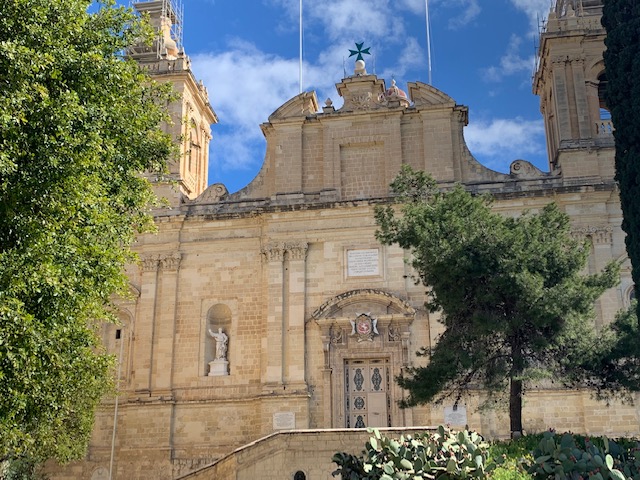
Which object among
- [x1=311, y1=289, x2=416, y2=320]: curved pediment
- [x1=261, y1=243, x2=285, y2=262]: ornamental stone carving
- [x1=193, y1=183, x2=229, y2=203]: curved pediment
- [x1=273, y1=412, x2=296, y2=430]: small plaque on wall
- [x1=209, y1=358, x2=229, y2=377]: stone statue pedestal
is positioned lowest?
[x1=273, y1=412, x2=296, y2=430]: small plaque on wall

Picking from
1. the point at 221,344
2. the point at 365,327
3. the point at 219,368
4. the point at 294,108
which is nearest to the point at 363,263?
the point at 365,327

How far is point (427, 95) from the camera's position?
87.5ft

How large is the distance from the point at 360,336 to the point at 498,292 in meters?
7.61

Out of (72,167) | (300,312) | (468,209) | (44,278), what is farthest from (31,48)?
(300,312)

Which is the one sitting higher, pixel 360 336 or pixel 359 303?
pixel 359 303

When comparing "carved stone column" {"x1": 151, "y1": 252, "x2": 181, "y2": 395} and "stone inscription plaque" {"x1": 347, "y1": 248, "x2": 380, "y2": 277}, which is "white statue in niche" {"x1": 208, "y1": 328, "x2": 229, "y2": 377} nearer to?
"carved stone column" {"x1": 151, "y1": 252, "x2": 181, "y2": 395}

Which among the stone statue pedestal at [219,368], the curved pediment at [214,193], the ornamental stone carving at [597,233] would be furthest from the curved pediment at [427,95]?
the stone statue pedestal at [219,368]

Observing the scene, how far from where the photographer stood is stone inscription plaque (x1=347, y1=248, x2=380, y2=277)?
2506 cm

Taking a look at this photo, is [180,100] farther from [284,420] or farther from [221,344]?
[284,420]

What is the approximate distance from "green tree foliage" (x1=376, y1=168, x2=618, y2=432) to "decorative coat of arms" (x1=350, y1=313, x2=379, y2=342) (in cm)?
578

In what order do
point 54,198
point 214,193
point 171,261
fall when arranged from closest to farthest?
point 54,198
point 171,261
point 214,193

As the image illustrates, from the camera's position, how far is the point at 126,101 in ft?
48.2

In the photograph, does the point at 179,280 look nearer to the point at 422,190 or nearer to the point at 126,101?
the point at 422,190

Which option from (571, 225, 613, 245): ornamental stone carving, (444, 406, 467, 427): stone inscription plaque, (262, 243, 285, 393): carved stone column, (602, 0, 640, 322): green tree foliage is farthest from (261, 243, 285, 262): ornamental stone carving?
(602, 0, 640, 322): green tree foliage
